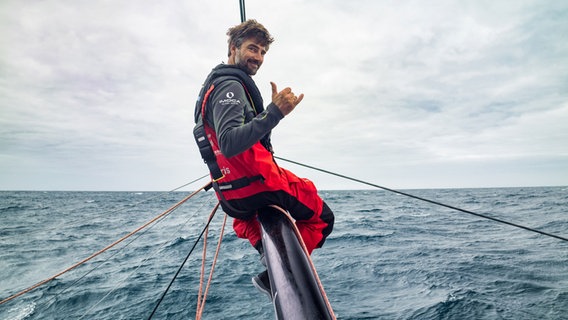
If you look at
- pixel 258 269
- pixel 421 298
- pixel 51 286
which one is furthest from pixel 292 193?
pixel 51 286

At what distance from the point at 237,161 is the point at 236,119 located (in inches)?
12.7

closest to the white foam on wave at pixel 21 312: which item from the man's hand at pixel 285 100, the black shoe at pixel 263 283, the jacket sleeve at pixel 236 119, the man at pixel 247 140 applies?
the black shoe at pixel 263 283

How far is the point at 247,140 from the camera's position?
65.6 inches

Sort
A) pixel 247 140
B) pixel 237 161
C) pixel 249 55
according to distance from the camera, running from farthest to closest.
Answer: pixel 249 55
pixel 237 161
pixel 247 140

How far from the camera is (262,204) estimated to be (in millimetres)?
2111

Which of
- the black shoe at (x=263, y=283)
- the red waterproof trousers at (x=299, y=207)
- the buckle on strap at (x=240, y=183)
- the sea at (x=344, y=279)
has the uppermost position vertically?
the buckle on strap at (x=240, y=183)

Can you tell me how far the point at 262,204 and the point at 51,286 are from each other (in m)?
9.93

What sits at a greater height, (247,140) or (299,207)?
(247,140)

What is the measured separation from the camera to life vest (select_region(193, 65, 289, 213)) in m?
1.97

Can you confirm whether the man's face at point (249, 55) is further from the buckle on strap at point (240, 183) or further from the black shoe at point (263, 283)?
the black shoe at point (263, 283)

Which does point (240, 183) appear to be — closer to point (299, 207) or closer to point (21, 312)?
point (299, 207)

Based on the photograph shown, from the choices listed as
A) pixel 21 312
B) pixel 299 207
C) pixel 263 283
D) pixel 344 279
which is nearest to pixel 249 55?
pixel 299 207

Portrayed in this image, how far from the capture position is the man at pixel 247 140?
67.7 inches

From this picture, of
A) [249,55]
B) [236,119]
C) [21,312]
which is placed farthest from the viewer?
[21,312]
